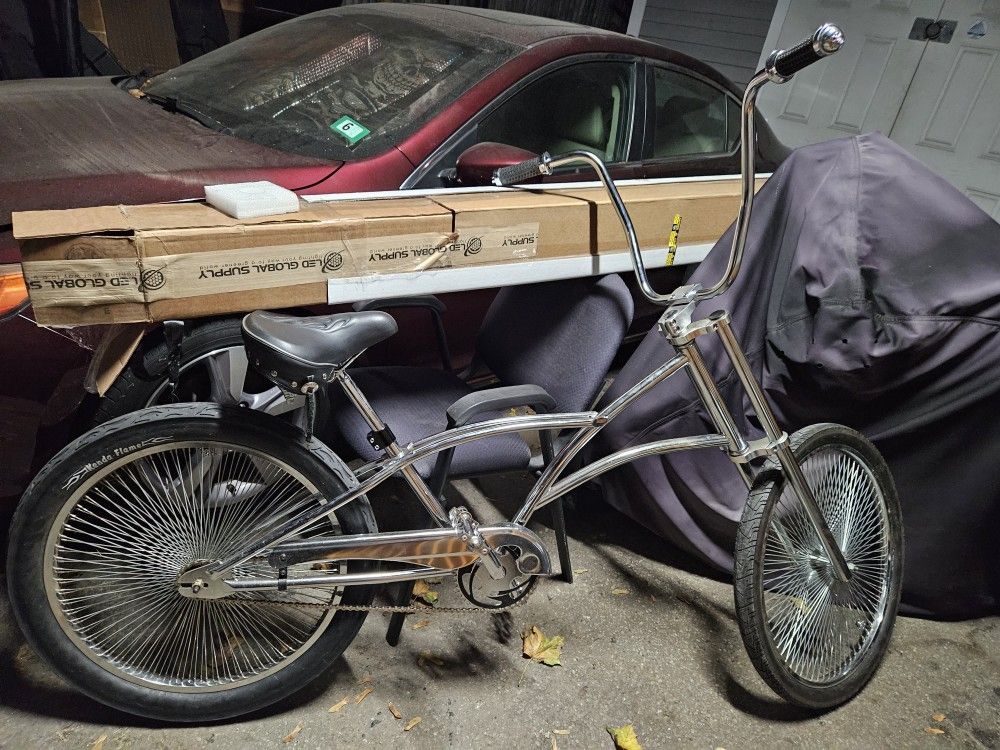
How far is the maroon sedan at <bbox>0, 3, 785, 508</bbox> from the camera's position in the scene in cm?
169

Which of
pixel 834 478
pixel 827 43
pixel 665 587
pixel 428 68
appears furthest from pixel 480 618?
pixel 428 68

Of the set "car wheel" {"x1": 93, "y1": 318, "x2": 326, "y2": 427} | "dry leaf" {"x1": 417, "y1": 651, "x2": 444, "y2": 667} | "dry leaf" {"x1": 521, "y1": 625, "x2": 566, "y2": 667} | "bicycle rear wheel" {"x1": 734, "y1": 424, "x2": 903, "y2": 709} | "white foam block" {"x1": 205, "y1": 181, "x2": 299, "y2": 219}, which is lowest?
"dry leaf" {"x1": 417, "y1": 651, "x2": 444, "y2": 667}

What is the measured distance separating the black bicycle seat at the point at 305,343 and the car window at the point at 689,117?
185 centimetres

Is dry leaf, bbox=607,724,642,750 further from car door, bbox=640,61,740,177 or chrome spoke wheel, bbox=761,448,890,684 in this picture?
car door, bbox=640,61,740,177

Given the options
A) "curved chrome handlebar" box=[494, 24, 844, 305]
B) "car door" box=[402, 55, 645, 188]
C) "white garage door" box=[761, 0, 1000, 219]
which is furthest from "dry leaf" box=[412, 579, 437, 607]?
"white garage door" box=[761, 0, 1000, 219]

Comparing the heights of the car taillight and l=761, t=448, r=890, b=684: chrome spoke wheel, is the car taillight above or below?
above

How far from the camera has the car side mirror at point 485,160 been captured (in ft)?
6.57

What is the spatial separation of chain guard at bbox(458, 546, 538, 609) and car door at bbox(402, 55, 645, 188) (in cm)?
113

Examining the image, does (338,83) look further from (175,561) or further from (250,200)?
(175,561)

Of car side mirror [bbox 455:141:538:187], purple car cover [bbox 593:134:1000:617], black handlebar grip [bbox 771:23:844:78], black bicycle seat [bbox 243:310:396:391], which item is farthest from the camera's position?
car side mirror [bbox 455:141:538:187]

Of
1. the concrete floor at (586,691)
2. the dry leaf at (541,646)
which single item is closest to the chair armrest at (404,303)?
the concrete floor at (586,691)

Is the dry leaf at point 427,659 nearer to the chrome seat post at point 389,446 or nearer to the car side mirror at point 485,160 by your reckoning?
the chrome seat post at point 389,446

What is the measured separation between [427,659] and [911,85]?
4972mm

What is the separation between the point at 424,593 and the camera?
203 cm
